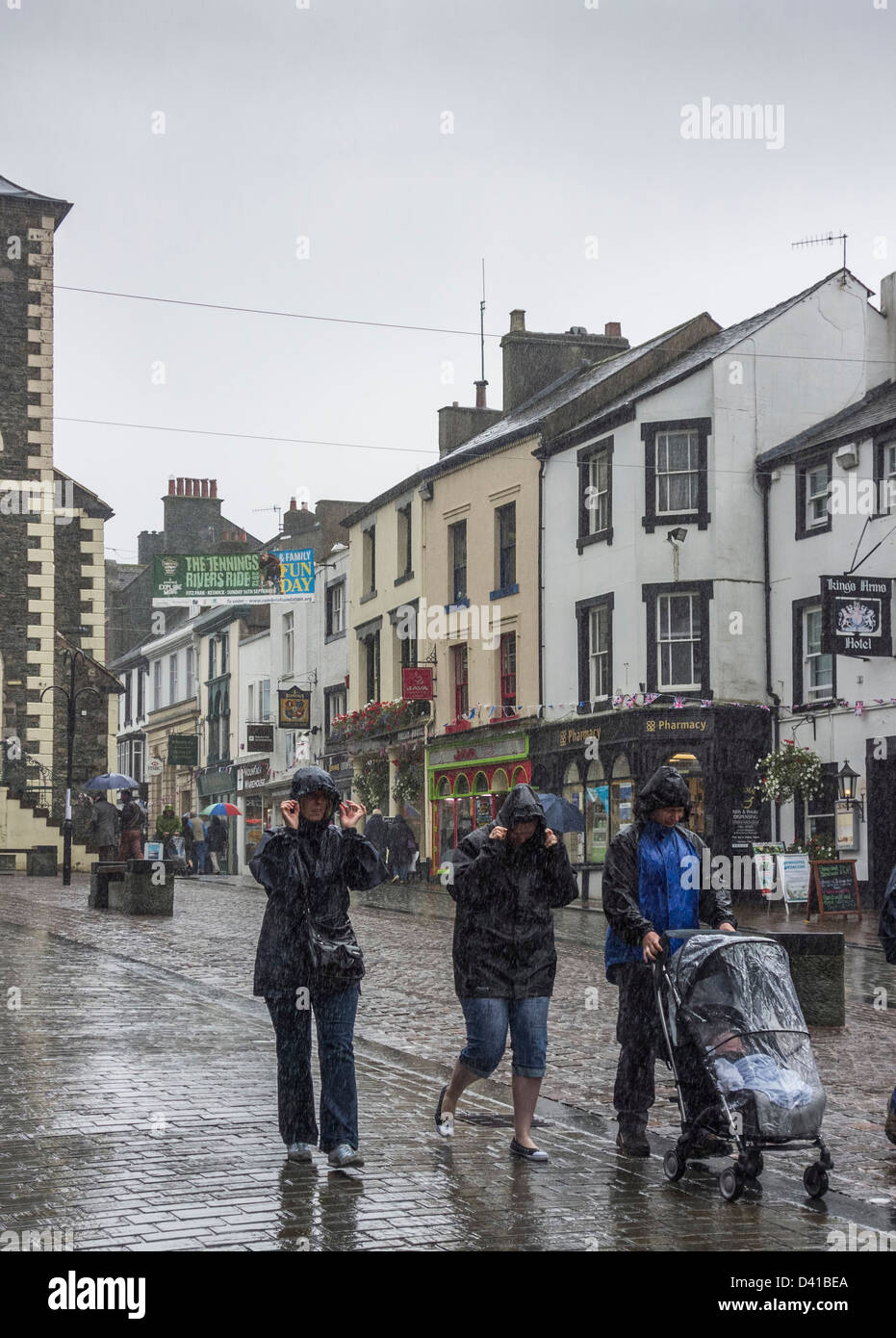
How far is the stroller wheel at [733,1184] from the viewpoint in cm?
672

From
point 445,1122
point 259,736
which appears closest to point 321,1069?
point 445,1122

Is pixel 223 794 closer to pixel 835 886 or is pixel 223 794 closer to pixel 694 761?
pixel 694 761

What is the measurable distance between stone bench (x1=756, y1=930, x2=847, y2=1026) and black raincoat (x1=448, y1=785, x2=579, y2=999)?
485 centimetres

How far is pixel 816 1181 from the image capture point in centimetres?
680

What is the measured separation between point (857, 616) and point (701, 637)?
5.08 m

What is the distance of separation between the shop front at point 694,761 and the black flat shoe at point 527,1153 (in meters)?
20.7

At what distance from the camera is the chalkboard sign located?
2280 cm

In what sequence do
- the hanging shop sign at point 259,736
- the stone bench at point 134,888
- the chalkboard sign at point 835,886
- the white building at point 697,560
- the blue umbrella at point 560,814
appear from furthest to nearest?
the hanging shop sign at point 259,736 → the white building at point 697,560 → the blue umbrella at point 560,814 → the chalkboard sign at point 835,886 → the stone bench at point 134,888

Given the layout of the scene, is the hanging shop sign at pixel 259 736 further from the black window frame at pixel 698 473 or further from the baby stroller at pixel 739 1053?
the baby stroller at pixel 739 1053

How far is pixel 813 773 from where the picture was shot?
27016 millimetres

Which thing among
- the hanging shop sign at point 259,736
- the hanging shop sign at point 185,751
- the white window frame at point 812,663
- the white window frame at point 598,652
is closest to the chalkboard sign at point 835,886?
the white window frame at point 812,663
